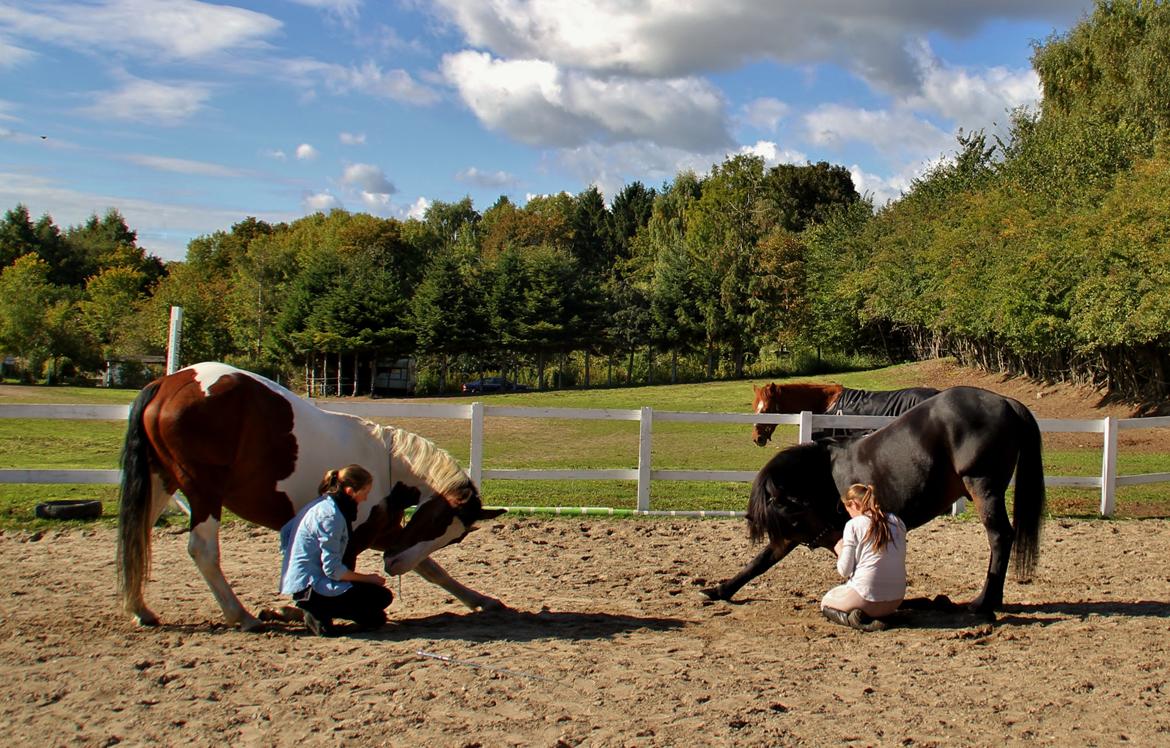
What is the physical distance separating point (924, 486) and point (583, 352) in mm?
48699

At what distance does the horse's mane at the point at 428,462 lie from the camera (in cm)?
609

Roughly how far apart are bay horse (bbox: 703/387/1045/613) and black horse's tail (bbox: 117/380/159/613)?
3.67m

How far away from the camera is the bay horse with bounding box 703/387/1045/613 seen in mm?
6445

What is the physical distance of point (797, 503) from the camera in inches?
255

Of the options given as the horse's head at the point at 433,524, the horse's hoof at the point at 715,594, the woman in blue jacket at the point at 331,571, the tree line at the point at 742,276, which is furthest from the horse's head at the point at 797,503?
the tree line at the point at 742,276

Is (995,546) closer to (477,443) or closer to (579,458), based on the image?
(477,443)

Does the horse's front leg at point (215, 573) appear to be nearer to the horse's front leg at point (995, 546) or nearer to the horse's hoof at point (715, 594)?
the horse's hoof at point (715, 594)

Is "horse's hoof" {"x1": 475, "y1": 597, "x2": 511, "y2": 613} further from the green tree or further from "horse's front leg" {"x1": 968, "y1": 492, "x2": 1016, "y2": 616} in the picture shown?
the green tree

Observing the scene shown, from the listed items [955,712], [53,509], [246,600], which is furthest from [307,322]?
[955,712]

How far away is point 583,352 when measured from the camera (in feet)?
181

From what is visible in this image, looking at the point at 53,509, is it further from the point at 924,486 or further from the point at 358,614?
the point at 924,486

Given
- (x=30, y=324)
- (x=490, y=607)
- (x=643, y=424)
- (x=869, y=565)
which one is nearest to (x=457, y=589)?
(x=490, y=607)

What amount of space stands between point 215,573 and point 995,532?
5.08 metres

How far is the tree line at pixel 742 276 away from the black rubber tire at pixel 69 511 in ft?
76.9
